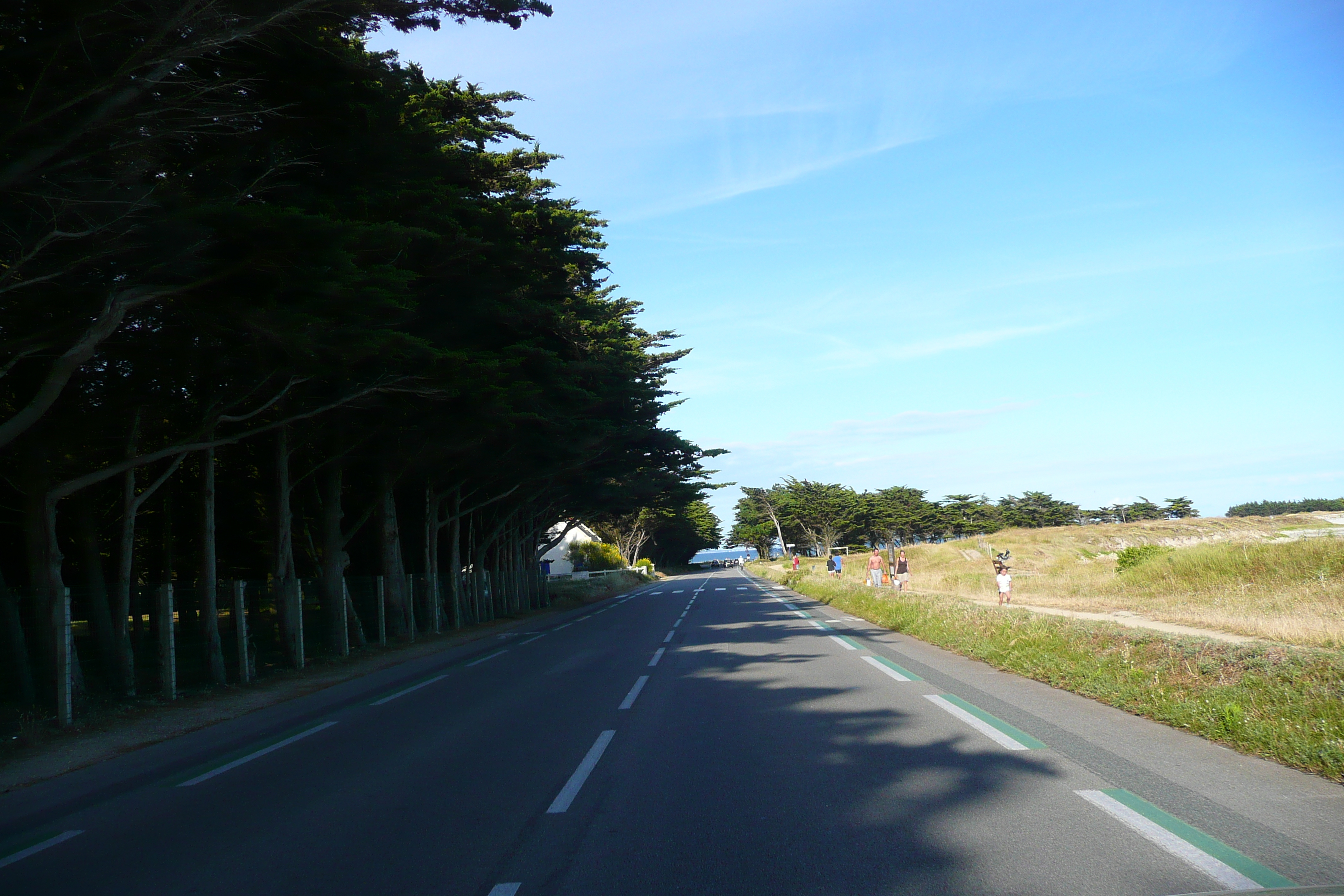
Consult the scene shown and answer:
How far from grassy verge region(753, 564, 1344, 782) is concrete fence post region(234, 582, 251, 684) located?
12.2 m

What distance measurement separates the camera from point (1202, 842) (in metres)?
4.86

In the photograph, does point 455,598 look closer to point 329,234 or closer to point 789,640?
point 789,640

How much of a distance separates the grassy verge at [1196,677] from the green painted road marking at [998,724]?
1375mm

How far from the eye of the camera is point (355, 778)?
24.9ft

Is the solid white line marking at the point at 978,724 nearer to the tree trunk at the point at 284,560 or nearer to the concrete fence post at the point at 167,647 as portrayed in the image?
the concrete fence post at the point at 167,647

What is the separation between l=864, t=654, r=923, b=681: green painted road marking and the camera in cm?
1173

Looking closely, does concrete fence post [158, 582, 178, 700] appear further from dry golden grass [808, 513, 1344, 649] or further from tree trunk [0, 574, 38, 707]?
dry golden grass [808, 513, 1344, 649]

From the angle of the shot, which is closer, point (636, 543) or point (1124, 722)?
point (1124, 722)

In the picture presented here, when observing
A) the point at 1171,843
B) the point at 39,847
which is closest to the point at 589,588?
the point at 39,847

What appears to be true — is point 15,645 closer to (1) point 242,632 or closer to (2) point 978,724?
(1) point 242,632

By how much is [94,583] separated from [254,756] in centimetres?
837

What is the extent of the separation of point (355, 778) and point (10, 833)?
2337 mm

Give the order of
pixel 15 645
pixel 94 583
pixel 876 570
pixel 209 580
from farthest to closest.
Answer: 1. pixel 876 570
2. pixel 209 580
3. pixel 94 583
4. pixel 15 645

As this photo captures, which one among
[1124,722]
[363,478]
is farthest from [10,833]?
[363,478]
